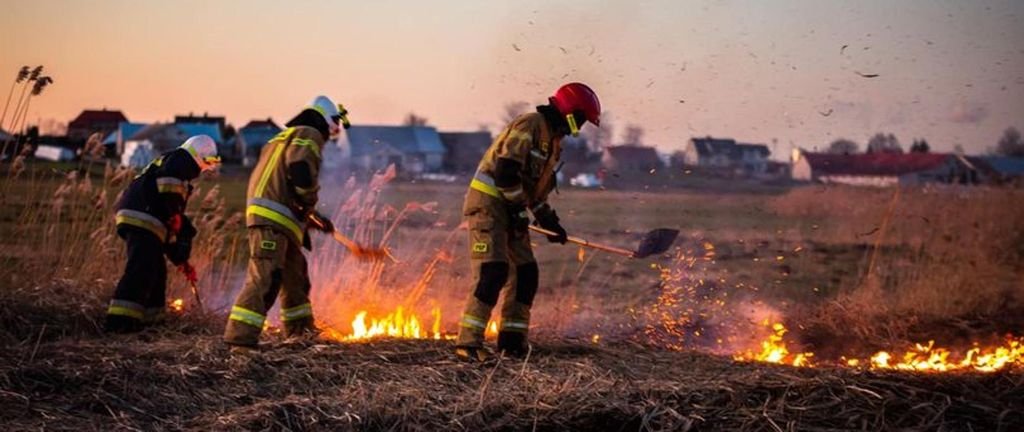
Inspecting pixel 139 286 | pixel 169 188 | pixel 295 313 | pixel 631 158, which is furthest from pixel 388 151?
pixel 295 313

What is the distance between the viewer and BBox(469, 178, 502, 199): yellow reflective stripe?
24.8ft

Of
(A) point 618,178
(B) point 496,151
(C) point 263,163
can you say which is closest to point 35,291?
(C) point 263,163

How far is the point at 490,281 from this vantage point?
291 inches

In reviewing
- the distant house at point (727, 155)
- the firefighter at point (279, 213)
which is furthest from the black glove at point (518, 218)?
the distant house at point (727, 155)

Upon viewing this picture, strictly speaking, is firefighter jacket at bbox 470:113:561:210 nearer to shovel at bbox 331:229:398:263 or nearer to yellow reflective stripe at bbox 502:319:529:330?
yellow reflective stripe at bbox 502:319:529:330

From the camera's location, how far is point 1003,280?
442 inches

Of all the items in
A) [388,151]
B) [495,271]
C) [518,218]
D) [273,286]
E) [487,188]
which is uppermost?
[388,151]

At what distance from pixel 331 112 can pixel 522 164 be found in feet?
5.31

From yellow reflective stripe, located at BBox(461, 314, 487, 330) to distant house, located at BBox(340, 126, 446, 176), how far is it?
10.9ft

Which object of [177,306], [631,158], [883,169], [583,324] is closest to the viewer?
[177,306]

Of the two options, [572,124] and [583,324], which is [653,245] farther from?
[583,324]

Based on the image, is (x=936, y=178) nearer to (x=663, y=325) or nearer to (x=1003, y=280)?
(x=1003, y=280)

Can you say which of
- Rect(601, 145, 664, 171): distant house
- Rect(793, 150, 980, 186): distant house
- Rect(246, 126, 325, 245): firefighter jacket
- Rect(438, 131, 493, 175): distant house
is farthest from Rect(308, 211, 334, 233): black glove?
Rect(793, 150, 980, 186): distant house

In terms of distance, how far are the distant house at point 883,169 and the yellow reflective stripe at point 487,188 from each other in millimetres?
5229
